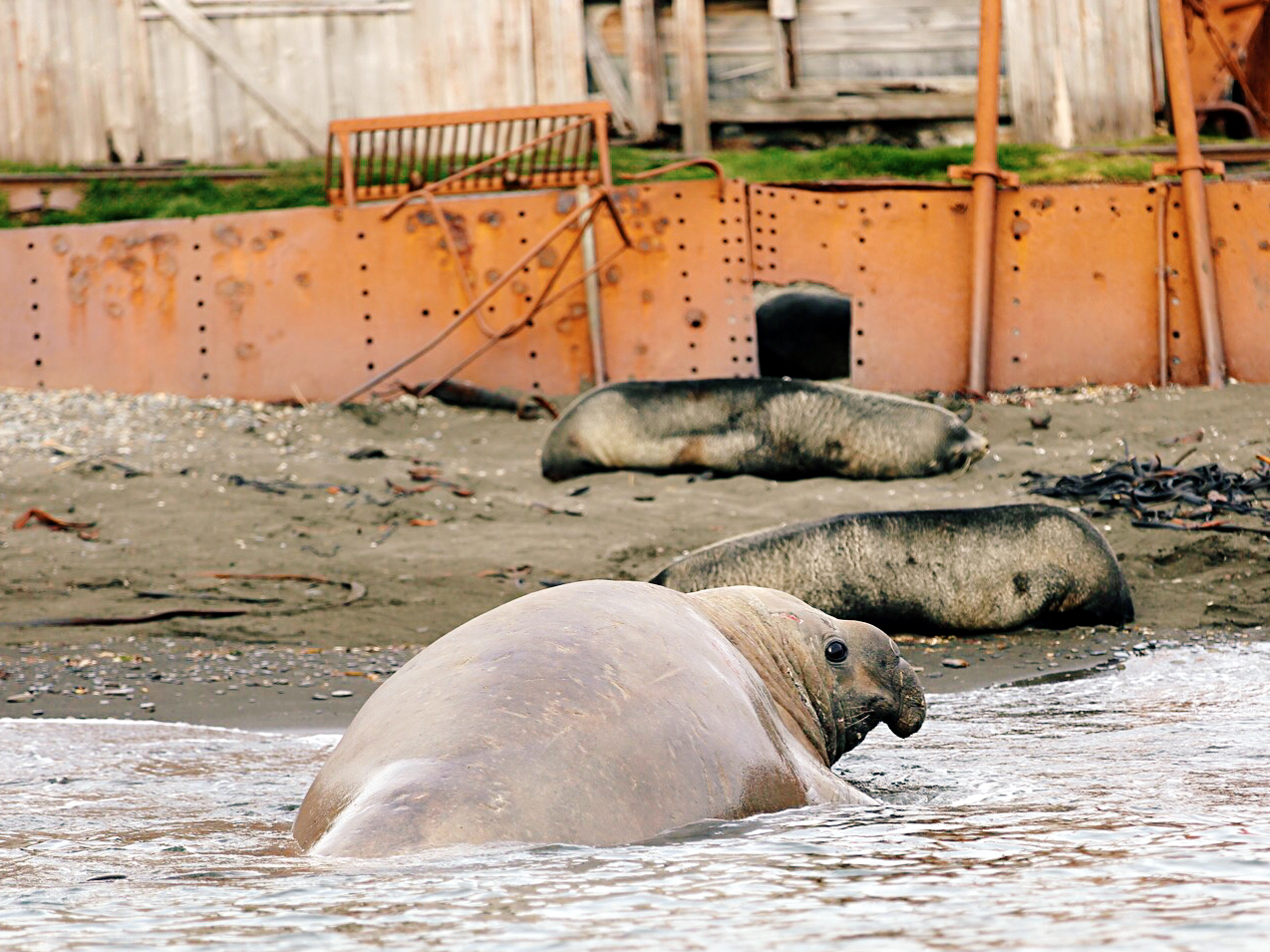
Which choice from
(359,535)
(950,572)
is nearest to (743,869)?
(950,572)

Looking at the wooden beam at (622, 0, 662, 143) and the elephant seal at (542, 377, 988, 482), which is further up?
the wooden beam at (622, 0, 662, 143)

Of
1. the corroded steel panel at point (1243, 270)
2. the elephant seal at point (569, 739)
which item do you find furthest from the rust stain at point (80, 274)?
the elephant seal at point (569, 739)

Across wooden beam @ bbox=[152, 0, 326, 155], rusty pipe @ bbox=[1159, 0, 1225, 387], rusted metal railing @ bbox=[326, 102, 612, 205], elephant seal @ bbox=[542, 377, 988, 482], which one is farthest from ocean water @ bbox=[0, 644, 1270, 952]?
wooden beam @ bbox=[152, 0, 326, 155]

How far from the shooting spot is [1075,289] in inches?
424

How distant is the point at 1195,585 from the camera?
22.2 ft

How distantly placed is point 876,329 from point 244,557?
520 centimetres

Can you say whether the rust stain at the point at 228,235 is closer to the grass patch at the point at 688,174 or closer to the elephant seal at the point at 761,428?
the grass patch at the point at 688,174

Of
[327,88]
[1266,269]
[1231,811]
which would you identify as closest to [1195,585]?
[1231,811]

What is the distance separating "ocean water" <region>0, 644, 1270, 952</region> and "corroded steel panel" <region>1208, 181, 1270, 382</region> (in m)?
7.00

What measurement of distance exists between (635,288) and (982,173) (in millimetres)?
2461

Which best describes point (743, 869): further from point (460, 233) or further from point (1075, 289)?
point (1075, 289)

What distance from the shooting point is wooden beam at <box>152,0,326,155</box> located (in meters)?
13.4

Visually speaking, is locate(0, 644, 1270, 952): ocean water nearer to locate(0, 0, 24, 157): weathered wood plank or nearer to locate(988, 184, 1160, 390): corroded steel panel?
locate(988, 184, 1160, 390): corroded steel panel

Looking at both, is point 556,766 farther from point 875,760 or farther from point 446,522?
point 446,522
